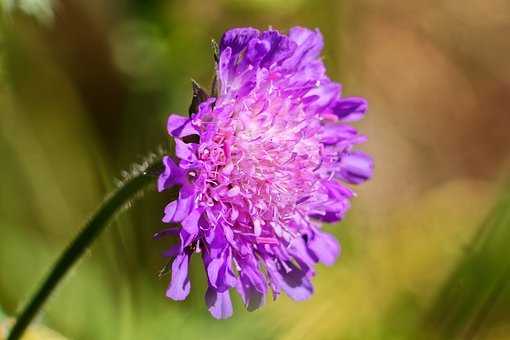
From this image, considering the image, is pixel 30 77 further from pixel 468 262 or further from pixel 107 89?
pixel 468 262

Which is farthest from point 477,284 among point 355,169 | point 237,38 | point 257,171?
point 237,38

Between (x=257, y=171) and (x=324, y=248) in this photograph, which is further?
(x=324, y=248)

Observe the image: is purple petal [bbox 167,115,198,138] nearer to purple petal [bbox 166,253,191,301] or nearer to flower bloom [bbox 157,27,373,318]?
flower bloom [bbox 157,27,373,318]

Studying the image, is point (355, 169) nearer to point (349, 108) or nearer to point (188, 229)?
point (349, 108)

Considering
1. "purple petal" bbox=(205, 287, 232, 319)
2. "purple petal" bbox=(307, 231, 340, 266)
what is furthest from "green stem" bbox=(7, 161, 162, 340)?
"purple petal" bbox=(307, 231, 340, 266)

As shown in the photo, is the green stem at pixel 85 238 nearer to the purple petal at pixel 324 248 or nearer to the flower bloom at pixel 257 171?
the flower bloom at pixel 257 171
